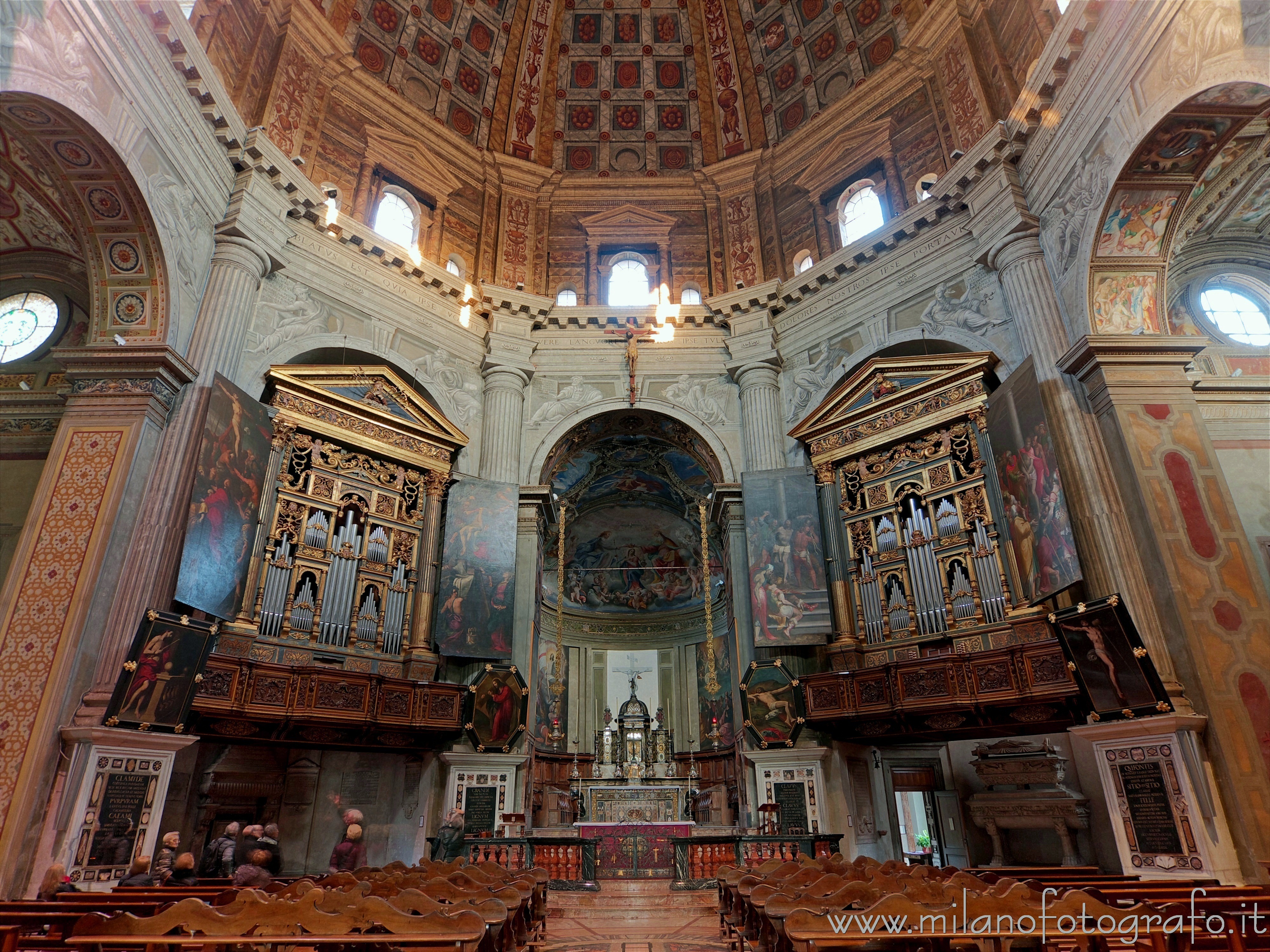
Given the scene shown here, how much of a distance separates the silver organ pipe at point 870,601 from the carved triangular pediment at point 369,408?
27.0 feet

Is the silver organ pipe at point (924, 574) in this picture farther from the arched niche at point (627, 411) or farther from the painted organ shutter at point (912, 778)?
the arched niche at point (627, 411)

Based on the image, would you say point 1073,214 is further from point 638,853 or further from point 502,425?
point 638,853

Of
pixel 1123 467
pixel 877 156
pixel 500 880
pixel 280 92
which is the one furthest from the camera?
pixel 877 156

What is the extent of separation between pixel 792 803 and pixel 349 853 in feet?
24.1

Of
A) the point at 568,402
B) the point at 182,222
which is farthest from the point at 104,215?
the point at 568,402

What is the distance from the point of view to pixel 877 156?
17172mm

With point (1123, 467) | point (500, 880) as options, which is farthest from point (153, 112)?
point (1123, 467)

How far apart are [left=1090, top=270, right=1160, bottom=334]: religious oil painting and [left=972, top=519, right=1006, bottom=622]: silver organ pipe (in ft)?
11.7

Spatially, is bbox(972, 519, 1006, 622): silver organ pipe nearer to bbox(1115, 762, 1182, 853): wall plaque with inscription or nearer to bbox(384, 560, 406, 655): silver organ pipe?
bbox(1115, 762, 1182, 853): wall plaque with inscription

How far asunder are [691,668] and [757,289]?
13.3m

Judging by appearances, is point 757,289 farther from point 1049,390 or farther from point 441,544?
point 441,544

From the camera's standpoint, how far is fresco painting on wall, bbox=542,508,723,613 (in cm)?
2492

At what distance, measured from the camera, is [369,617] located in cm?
1341

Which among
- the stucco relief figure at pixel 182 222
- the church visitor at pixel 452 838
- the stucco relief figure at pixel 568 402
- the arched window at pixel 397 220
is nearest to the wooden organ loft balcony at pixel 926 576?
the stucco relief figure at pixel 568 402
